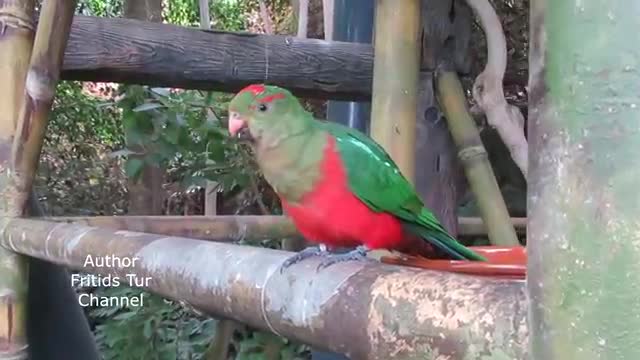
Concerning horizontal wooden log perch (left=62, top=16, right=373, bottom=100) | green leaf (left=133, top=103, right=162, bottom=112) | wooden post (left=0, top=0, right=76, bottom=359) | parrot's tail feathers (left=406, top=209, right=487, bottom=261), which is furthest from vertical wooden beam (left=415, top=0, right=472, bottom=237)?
green leaf (left=133, top=103, right=162, bottom=112)

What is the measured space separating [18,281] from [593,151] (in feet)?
3.21

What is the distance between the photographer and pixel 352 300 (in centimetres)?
42

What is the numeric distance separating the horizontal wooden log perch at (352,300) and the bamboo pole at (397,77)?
29 cm

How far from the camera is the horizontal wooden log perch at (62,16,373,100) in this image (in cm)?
116

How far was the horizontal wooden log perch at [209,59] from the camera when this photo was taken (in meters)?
1.16

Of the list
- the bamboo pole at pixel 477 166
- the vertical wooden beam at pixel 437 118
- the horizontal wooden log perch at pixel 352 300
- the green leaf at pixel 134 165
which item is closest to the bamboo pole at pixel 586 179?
the horizontal wooden log perch at pixel 352 300

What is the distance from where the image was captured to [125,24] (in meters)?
1.19

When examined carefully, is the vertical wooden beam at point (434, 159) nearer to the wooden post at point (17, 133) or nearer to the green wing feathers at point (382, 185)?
the green wing feathers at point (382, 185)

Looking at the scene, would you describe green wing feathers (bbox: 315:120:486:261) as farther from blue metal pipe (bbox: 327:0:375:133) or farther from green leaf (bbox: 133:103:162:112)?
green leaf (bbox: 133:103:162:112)

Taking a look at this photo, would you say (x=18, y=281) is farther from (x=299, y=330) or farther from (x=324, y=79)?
(x=299, y=330)

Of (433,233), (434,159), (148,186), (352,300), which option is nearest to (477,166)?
(434,159)

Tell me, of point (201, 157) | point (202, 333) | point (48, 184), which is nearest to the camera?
point (201, 157)

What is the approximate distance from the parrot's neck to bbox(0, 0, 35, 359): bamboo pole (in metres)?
0.39

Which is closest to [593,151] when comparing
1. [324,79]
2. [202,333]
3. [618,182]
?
[618,182]
